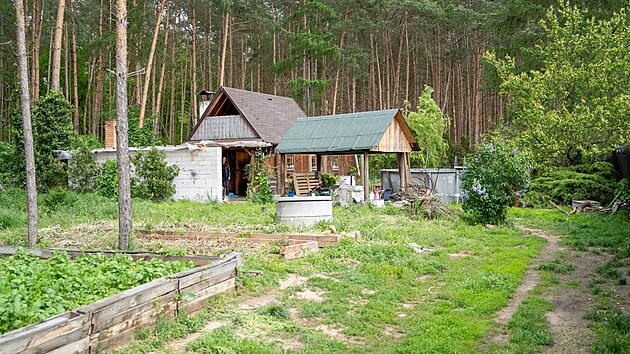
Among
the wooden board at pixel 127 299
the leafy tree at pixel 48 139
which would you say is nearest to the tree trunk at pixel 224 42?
the leafy tree at pixel 48 139

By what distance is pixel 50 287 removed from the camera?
5395mm

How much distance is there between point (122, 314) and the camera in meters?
4.95

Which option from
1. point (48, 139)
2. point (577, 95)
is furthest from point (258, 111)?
point (577, 95)

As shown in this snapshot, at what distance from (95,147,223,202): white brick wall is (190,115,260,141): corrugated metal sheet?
3766 millimetres

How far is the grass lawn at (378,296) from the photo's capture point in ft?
17.6

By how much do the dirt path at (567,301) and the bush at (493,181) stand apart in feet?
11.5

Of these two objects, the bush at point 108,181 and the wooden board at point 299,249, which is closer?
the wooden board at point 299,249

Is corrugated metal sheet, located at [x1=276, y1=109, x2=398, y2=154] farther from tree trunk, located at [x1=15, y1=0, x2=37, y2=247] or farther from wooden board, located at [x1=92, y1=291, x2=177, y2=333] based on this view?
wooden board, located at [x1=92, y1=291, x2=177, y2=333]

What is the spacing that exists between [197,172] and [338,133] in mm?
6204

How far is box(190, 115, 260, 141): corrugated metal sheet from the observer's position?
86.2ft

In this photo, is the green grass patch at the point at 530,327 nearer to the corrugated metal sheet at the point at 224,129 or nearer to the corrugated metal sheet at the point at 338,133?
the corrugated metal sheet at the point at 338,133

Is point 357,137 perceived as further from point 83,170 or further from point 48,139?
point 48,139

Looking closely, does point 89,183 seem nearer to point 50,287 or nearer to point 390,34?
point 50,287

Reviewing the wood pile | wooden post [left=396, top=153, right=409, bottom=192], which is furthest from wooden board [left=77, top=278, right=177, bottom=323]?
wooden post [left=396, top=153, right=409, bottom=192]
